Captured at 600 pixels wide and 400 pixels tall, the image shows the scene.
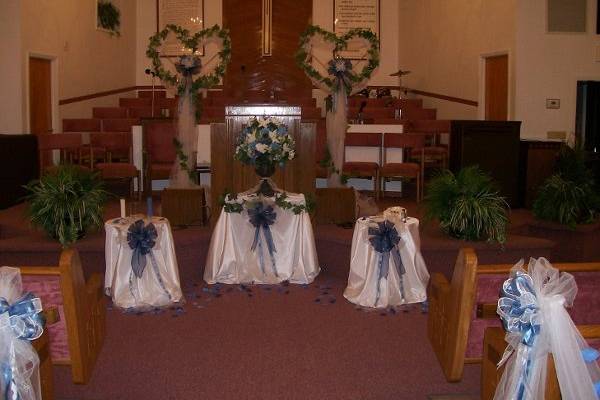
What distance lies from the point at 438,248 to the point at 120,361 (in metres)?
2.79

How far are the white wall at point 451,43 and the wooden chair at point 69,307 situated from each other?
7.78 meters

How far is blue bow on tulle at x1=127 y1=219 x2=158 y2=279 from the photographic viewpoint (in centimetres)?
507

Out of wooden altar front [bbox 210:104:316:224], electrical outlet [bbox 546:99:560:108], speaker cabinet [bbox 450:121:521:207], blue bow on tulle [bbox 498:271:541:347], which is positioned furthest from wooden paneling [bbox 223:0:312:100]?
blue bow on tulle [bbox 498:271:541:347]

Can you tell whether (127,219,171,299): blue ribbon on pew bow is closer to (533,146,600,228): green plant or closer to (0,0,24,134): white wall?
(533,146,600,228): green plant

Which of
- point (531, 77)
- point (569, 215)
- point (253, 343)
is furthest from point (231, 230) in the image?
point (531, 77)

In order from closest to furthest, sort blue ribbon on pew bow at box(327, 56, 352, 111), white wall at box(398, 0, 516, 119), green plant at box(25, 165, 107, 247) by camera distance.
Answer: green plant at box(25, 165, 107, 247), blue ribbon on pew bow at box(327, 56, 352, 111), white wall at box(398, 0, 516, 119)

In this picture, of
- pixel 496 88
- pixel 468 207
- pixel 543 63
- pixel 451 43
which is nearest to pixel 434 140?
pixel 496 88

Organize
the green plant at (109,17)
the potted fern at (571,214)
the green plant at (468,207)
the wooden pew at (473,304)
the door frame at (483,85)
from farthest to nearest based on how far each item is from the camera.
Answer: the green plant at (109,17) → the door frame at (483,85) → the potted fern at (571,214) → the green plant at (468,207) → the wooden pew at (473,304)

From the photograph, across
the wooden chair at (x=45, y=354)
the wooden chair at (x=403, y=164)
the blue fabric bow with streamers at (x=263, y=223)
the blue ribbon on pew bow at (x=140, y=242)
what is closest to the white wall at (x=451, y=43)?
the wooden chair at (x=403, y=164)

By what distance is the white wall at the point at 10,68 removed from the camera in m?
9.73

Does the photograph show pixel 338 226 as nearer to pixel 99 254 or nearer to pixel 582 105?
pixel 99 254

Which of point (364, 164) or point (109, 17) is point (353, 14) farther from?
point (364, 164)

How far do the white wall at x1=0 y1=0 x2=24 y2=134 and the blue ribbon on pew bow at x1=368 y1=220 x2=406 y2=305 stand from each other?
6524mm

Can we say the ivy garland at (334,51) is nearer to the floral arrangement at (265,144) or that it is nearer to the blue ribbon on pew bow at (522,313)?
the floral arrangement at (265,144)
